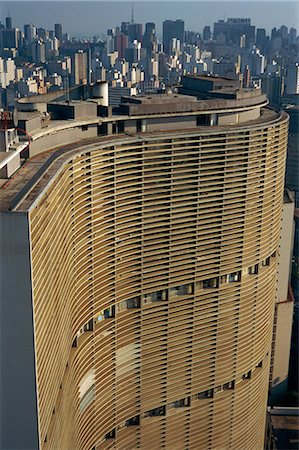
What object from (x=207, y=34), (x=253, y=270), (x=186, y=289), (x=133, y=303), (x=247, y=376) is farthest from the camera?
(x=207, y=34)

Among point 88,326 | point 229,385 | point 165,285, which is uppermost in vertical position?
point 165,285

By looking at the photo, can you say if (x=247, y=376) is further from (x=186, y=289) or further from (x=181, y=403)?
(x=186, y=289)

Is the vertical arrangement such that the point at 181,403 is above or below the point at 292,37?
below

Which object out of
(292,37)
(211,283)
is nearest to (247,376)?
(211,283)

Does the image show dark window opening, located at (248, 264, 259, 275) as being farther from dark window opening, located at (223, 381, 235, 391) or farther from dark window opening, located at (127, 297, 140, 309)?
dark window opening, located at (127, 297, 140, 309)

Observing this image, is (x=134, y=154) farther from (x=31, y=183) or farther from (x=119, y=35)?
(x=119, y=35)

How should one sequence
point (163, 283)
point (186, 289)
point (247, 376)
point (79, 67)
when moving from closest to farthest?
point (163, 283) → point (186, 289) → point (247, 376) → point (79, 67)

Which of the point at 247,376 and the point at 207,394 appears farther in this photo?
the point at 247,376

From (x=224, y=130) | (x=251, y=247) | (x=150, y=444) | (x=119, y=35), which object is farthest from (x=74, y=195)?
(x=119, y=35)
